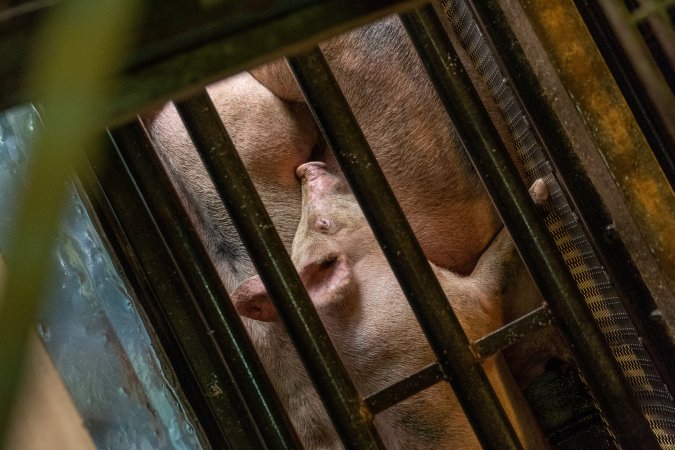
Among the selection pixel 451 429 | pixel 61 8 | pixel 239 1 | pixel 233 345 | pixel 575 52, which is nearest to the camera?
pixel 61 8

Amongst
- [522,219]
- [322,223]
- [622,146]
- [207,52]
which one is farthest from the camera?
[322,223]

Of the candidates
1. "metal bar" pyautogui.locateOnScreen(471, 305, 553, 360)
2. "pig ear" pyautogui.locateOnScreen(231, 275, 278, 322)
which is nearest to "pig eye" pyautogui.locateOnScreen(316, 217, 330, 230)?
"pig ear" pyautogui.locateOnScreen(231, 275, 278, 322)

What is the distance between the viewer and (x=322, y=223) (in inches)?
88.9

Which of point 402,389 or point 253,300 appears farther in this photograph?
point 253,300

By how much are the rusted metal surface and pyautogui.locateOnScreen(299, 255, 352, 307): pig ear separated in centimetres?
80

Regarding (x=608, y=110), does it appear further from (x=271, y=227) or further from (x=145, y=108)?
(x=145, y=108)

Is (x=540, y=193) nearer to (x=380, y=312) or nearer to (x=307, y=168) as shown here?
(x=380, y=312)

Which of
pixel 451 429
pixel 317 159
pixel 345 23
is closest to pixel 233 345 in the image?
pixel 451 429

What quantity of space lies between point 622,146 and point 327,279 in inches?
34.1

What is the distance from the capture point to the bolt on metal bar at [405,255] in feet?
4.96

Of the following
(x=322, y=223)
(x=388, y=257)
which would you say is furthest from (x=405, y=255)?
(x=322, y=223)

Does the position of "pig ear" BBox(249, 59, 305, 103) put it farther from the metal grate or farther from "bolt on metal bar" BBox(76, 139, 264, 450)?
"bolt on metal bar" BBox(76, 139, 264, 450)

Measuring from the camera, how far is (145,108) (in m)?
0.66

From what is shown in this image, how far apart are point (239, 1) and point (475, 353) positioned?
0.99 meters
